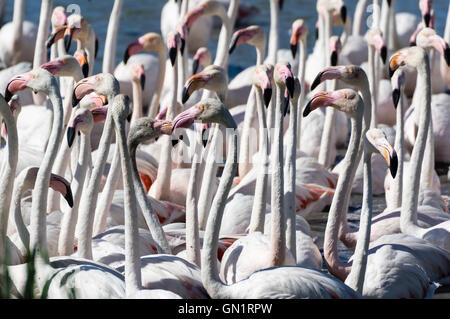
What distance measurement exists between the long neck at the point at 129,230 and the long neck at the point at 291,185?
1073 millimetres

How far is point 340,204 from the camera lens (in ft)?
19.1

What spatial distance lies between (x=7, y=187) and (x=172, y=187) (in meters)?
2.37

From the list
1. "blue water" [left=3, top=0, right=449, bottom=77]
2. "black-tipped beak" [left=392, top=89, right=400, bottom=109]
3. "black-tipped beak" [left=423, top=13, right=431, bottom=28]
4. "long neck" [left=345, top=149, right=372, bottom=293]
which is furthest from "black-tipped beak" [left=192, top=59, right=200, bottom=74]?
"blue water" [left=3, top=0, right=449, bottom=77]

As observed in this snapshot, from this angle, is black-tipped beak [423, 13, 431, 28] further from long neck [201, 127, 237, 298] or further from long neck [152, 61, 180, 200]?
long neck [201, 127, 237, 298]

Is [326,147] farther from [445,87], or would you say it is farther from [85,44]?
[445,87]

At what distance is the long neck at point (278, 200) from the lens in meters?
5.46

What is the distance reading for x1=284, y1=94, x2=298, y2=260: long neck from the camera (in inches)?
227

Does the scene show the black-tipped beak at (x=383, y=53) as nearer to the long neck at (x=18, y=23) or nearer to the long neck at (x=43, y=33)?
the long neck at (x=43, y=33)

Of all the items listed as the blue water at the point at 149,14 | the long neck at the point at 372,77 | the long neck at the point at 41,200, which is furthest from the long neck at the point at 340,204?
the blue water at the point at 149,14

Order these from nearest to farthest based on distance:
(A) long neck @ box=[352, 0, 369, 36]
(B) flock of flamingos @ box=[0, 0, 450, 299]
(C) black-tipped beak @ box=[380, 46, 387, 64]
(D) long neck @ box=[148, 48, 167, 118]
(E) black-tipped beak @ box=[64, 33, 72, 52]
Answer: (B) flock of flamingos @ box=[0, 0, 450, 299] → (E) black-tipped beak @ box=[64, 33, 72, 52] → (C) black-tipped beak @ box=[380, 46, 387, 64] → (D) long neck @ box=[148, 48, 167, 118] → (A) long neck @ box=[352, 0, 369, 36]

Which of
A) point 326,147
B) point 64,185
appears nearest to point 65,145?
point 64,185

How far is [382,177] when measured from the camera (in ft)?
26.5

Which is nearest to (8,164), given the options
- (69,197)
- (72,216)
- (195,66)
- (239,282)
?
(69,197)

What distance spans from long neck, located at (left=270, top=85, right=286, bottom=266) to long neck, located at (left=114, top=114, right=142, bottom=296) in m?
0.82
